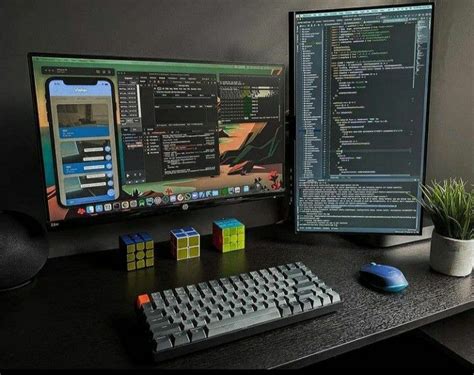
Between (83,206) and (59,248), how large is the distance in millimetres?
203

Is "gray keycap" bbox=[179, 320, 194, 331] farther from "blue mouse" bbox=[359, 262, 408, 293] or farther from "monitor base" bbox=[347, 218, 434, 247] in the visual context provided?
"monitor base" bbox=[347, 218, 434, 247]

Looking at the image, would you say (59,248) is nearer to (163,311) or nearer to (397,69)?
(163,311)

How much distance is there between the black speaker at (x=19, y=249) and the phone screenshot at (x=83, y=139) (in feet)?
0.30

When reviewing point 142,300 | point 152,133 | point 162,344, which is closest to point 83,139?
point 152,133

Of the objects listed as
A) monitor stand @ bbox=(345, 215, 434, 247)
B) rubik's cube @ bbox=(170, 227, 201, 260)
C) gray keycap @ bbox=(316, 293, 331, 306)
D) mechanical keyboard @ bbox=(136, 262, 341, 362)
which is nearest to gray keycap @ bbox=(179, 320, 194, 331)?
mechanical keyboard @ bbox=(136, 262, 341, 362)

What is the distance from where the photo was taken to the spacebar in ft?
2.31

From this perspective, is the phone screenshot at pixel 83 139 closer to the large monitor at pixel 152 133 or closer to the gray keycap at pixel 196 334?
the large monitor at pixel 152 133

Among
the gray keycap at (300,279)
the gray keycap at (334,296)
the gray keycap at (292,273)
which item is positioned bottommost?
the gray keycap at (334,296)

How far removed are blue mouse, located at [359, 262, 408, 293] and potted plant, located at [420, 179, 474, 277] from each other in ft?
0.39

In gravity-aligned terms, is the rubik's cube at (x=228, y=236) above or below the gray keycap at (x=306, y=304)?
above

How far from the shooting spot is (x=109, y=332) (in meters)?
0.75

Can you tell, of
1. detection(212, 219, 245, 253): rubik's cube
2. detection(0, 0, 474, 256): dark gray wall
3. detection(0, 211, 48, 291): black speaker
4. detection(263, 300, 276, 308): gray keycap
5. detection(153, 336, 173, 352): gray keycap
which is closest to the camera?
detection(153, 336, 173, 352): gray keycap

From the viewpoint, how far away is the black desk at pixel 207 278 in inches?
27.0

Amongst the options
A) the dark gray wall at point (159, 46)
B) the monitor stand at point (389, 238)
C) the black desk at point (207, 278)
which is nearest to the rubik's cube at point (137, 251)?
the black desk at point (207, 278)
